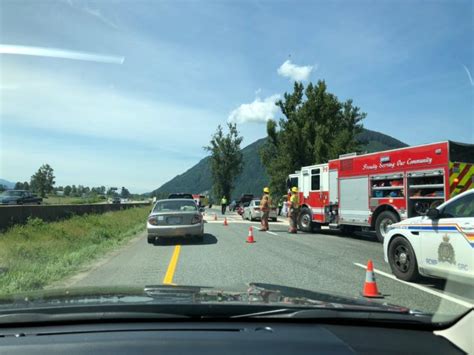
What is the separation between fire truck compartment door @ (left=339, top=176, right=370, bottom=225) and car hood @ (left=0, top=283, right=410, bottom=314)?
521 inches

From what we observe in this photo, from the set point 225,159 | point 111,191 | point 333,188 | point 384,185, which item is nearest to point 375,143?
point 225,159

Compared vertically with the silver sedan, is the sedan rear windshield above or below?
above

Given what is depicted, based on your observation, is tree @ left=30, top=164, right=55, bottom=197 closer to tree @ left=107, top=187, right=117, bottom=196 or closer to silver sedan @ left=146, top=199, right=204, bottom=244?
tree @ left=107, top=187, right=117, bottom=196

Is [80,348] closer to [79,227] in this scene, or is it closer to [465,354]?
[465,354]

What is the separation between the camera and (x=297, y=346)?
2348 mm

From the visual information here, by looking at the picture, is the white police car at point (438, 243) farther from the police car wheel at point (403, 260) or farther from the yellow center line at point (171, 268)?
the yellow center line at point (171, 268)

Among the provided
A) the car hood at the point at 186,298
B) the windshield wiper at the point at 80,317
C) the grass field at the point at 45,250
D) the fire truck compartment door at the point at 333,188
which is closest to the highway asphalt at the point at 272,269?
the grass field at the point at 45,250

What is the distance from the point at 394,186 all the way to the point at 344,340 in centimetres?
1342

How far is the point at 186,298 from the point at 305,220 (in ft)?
59.8

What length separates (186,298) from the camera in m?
3.17

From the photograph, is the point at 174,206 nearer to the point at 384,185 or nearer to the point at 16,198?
the point at 384,185

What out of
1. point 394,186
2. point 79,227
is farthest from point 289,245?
point 79,227

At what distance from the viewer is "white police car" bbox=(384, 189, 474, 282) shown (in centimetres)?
733

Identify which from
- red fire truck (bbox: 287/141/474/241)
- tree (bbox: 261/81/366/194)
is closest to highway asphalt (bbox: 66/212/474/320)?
red fire truck (bbox: 287/141/474/241)
